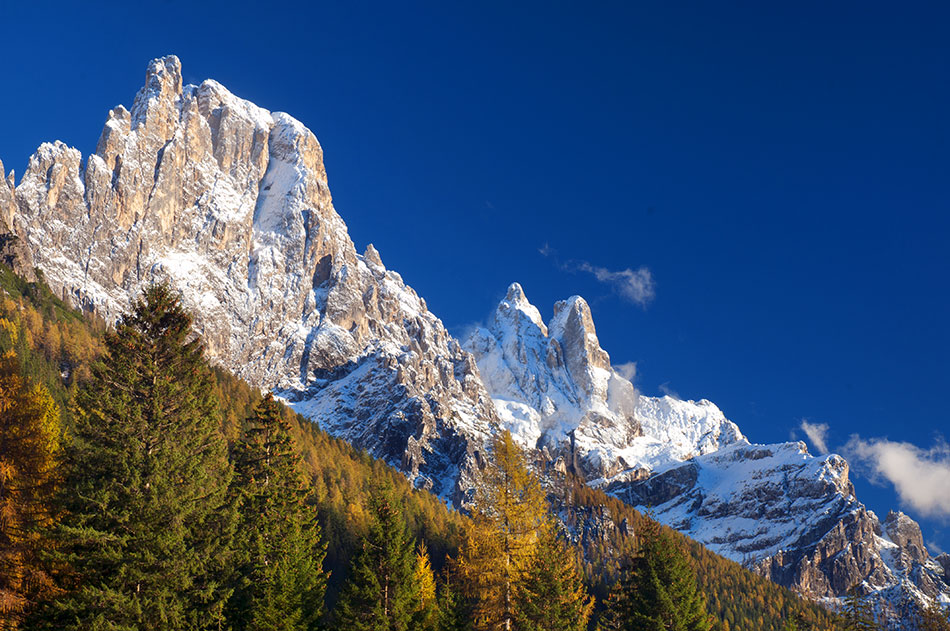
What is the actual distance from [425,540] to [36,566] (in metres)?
84.1

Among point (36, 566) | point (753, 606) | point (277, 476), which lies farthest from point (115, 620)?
point (753, 606)

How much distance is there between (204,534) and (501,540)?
11.9 metres

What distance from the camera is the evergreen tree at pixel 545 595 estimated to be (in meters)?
31.6

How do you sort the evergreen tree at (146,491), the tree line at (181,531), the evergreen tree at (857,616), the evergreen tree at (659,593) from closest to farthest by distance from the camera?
the evergreen tree at (146,491)
the tree line at (181,531)
the evergreen tree at (857,616)
the evergreen tree at (659,593)

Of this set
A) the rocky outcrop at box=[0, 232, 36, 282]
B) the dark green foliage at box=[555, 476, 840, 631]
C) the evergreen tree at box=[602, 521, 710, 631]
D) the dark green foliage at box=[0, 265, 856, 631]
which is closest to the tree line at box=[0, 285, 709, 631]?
the evergreen tree at box=[602, 521, 710, 631]

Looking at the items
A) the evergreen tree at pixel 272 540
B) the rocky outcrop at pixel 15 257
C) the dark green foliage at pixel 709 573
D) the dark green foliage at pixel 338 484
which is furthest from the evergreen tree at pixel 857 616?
the rocky outcrop at pixel 15 257

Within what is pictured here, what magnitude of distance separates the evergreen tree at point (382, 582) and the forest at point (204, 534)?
73mm

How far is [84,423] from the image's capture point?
82.7 ft

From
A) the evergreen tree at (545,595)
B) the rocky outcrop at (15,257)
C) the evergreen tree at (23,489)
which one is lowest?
the evergreen tree at (23,489)

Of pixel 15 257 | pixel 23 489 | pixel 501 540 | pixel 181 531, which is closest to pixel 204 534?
pixel 181 531

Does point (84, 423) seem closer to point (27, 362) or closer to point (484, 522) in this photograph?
point (484, 522)

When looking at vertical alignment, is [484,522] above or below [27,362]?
below

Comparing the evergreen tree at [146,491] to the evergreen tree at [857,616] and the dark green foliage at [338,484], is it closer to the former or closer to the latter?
the evergreen tree at [857,616]

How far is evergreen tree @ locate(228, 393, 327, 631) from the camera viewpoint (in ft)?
99.7
